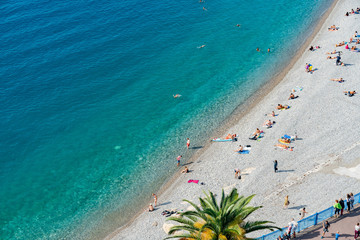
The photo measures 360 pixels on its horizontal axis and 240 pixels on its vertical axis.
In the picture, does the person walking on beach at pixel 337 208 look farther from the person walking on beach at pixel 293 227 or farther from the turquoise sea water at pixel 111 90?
the turquoise sea water at pixel 111 90

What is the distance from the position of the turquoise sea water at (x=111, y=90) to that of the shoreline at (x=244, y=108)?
3.08ft

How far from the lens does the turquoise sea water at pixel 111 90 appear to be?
136 ft

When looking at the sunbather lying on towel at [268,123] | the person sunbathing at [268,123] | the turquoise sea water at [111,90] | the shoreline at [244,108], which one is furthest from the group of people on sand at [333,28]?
the person sunbathing at [268,123]

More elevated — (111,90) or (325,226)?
(325,226)

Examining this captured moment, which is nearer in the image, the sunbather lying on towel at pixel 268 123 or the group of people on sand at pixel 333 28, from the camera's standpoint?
the sunbather lying on towel at pixel 268 123

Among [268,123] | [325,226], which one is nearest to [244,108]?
[268,123]

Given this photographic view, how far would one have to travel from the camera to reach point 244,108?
51906 mm

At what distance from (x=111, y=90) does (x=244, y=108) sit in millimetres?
21153

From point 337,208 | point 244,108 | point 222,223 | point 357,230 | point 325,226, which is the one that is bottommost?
point 244,108

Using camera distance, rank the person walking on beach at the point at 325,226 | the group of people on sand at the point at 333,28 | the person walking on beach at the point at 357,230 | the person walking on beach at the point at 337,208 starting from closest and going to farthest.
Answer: the person walking on beach at the point at 357,230 < the person walking on beach at the point at 325,226 < the person walking on beach at the point at 337,208 < the group of people on sand at the point at 333,28

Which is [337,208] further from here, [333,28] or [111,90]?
[333,28]

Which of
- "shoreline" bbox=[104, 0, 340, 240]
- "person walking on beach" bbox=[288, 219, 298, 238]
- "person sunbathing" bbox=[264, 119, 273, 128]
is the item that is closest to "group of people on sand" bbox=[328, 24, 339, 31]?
"shoreline" bbox=[104, 0, 340, 240]

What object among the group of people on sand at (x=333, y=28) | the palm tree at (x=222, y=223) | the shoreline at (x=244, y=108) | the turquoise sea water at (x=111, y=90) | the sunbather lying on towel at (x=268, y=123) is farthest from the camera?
the group of people on sand at (x=333, y=28)

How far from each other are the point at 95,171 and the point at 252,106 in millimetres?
23590
